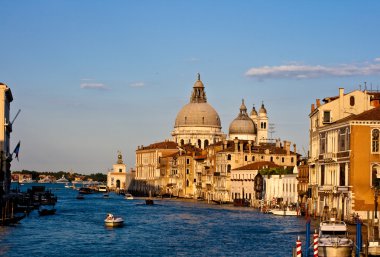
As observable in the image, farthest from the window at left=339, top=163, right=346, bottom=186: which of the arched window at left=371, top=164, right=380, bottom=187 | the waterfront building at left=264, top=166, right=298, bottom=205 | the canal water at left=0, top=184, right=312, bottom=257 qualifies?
the waterfront building at left=264, top=166, right=298, bottom=205

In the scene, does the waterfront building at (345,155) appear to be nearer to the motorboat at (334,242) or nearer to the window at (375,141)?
the window at (375,141)

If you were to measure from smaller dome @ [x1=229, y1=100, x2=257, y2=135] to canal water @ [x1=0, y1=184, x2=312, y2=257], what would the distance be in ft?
221

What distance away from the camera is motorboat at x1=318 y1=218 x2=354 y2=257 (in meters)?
35.0

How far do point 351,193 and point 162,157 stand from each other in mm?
94163

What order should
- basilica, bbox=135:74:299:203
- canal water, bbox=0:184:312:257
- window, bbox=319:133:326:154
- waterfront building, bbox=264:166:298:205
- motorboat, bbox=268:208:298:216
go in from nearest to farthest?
1. canal water, bbox=0:184:312:257
2. window, bbox=319:133:326:154
3. motorboat, bbox=268:208:298:216
4. waterfront building, bbox=264:166:298:205
5. basilica, bbox=135:74:299:203

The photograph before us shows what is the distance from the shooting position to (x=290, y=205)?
3041 inches

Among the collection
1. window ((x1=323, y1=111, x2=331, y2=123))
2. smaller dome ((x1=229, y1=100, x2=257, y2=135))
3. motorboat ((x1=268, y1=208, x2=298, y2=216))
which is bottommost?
motorboat ((x1=268, y1=208, x2=298, y2=216))

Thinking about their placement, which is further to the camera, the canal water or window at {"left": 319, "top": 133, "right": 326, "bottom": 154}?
window at {"left": 319, "top": 133, "right": 326, "bottom": 154}

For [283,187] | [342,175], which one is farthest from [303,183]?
[342,175]

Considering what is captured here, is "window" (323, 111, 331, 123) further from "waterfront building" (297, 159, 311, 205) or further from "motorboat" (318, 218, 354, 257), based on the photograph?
"motorboat" (318, 218, 354, 257)

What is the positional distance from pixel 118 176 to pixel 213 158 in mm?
74281

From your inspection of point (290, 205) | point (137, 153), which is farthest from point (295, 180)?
point (137, 153)

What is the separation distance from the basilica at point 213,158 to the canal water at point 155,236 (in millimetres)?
18339

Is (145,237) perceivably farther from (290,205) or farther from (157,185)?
(157,185)
